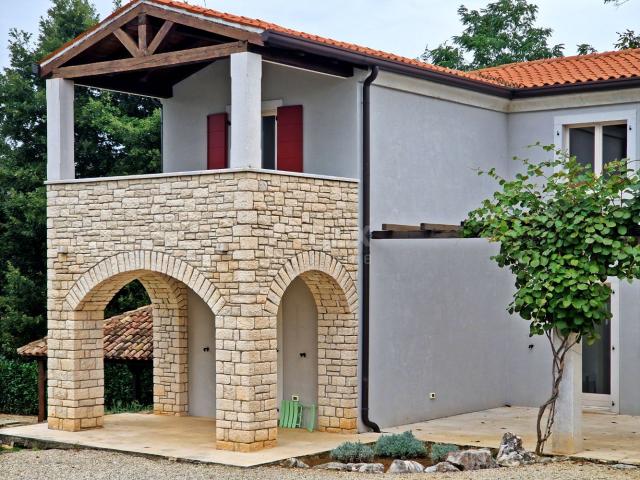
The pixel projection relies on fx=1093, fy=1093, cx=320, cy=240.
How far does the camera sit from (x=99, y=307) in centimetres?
1675

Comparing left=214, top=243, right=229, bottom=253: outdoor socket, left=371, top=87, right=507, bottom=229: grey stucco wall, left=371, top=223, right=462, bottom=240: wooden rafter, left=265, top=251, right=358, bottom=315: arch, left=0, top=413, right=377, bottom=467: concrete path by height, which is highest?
left=371, top=87, right=507, bottom=229: grey stucco wall

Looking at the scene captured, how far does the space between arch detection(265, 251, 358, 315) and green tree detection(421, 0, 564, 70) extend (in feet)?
57.2

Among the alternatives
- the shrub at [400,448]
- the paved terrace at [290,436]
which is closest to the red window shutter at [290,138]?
the paved terrace at [290,436]

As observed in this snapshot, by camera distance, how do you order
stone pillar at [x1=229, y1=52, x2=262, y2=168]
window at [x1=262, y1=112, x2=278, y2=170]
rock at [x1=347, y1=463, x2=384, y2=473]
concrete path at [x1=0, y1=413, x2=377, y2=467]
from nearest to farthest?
rock at [x1=347, y1=463, x2=384, y2=473]
concrete path at [x1=0, y1=413, x2=377, y2=467]
stone pillar at [x1=229, y1=52, x2=262, y2=168]
window at [x1=262, y1=112, x2=278, y2=170]

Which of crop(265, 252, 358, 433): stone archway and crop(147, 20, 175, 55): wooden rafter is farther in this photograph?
crop(265, 252, 358, 433): stone archway

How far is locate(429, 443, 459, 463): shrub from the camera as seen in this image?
555 inches

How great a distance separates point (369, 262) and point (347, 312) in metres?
0.85

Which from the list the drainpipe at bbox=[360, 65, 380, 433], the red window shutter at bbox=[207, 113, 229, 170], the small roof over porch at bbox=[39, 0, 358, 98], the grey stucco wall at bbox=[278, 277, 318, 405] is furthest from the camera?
the red window shutter at bbox=[207, 113, 229, 170]

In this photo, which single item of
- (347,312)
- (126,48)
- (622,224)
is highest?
(126,48)

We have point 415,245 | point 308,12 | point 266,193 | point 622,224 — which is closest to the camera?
point 622,224

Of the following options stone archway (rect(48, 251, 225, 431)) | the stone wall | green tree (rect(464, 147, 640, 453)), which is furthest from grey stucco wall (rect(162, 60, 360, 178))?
green tree (rect(464, 147, 640, 453))

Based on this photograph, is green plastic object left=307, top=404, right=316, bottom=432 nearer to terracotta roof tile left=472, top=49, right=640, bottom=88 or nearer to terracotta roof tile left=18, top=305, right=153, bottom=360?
terracotta roof tile left=18, top=305, right=153, bottom=360

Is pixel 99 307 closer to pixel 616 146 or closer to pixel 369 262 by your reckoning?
pixel 369 262

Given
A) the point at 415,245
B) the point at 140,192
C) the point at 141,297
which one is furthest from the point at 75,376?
the point at 141,297
